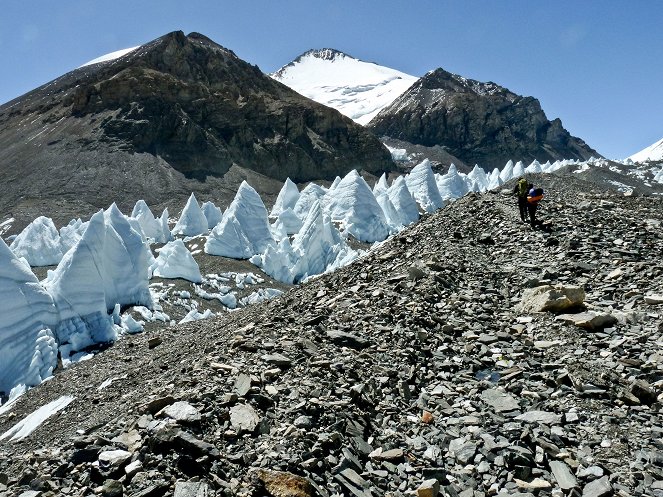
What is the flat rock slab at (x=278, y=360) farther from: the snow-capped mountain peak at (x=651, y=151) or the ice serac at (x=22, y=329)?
the snow-capped mountain peak at (x=651, y=151)

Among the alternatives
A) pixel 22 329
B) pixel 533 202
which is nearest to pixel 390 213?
pixel 22 329

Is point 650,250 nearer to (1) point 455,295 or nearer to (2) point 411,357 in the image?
(1) point 455,295

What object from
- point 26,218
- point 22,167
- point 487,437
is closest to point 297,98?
point 22,167

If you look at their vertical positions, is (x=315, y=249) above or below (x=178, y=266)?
below

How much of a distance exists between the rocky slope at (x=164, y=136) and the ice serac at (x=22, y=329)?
166 ft

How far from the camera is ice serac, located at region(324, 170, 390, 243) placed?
4528 cm

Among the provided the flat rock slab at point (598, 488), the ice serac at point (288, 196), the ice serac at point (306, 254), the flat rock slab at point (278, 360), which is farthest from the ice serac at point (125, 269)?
the ice serac at point (288, 196)

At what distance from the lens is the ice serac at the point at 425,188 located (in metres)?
61.7

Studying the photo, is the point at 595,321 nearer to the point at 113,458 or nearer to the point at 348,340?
the point at 348,340

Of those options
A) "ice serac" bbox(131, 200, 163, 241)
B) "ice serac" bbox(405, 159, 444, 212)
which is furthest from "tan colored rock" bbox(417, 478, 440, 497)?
"ice serac" bbox(405, 159, 444, 212)

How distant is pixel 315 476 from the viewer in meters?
4.04

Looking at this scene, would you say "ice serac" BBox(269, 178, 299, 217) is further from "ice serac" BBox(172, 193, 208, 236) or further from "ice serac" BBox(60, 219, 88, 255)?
"ice serac" BBox(60, 219, 88, 255)

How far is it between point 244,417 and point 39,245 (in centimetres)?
3946

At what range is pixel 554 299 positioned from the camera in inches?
285
